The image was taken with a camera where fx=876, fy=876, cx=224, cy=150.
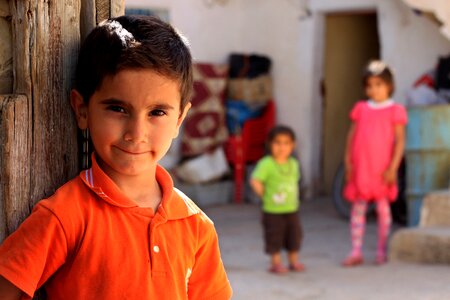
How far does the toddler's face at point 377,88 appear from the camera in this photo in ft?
20.7

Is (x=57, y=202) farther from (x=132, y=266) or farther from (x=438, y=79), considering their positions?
(x=438, y=79)

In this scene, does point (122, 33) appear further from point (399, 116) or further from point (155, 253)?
point (399, 116)

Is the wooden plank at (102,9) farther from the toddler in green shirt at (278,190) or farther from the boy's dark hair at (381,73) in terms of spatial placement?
the boy's dark hair at (381,73)

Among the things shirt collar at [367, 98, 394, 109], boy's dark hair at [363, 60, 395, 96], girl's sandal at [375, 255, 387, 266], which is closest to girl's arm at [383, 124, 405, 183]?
shirt collar at [367, 98, 394, 109]

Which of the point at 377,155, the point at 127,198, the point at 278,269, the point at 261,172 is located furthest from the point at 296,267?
the point at 127,198

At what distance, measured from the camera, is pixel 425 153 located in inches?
303

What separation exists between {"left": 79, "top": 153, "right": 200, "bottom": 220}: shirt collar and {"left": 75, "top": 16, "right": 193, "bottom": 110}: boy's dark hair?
174mm

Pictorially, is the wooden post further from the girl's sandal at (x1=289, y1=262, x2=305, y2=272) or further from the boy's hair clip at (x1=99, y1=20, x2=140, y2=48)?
the girl's sandal at (x1=289, y1=262, x2=305, y2=272)

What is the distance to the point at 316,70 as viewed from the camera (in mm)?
9539

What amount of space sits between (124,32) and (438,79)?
6.62m

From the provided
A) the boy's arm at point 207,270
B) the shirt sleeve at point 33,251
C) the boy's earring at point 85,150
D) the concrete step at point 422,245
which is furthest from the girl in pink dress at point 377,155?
the shirt sleeve at point 33,251

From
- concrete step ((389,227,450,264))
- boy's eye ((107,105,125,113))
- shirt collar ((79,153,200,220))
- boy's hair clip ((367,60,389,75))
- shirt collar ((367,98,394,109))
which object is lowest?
concrete step ((389,227,450,264))

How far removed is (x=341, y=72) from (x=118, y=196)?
8.26 metres

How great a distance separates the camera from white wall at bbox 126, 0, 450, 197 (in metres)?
9.20
